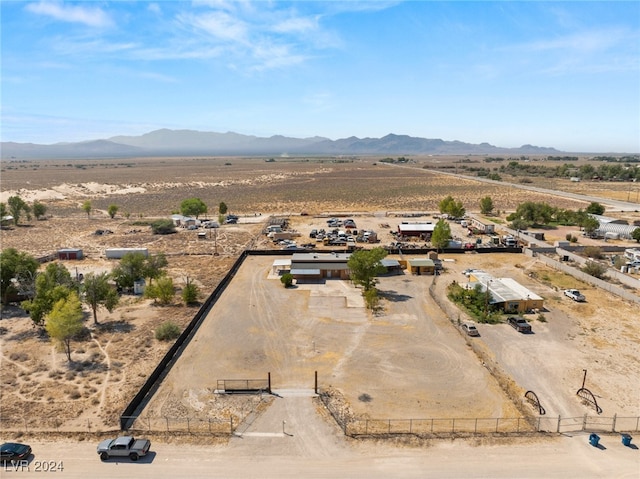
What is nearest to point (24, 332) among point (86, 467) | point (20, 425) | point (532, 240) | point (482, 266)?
point (20, 425)

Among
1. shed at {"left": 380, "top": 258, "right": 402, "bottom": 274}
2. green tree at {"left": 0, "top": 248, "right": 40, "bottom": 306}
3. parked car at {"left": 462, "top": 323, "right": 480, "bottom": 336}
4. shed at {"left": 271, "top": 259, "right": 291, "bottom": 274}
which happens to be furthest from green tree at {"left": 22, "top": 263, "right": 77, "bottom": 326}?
shed at {"left": 380, "top": 258, "right": 402, "bottom": 274}

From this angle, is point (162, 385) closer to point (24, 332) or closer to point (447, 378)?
point (24, 332)

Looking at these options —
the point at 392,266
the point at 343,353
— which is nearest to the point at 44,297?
the point at 343,353

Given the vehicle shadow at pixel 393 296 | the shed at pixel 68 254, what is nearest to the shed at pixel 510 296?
the vehicle shadow at pixel 393 296

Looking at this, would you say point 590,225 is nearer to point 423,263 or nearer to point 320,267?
point 423,263

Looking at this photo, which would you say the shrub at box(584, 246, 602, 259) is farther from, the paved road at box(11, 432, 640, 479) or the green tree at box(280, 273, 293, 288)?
the green tree at box(280, 273, 293, 288)

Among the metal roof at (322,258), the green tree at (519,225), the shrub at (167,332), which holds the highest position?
the green tree at (519,225)

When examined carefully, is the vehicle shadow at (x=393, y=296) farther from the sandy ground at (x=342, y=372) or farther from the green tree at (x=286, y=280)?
the green tree at (x=286, y=280)

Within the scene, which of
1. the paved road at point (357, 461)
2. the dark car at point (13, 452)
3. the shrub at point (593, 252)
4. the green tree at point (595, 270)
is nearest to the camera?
the paved road at point (357, 461)
